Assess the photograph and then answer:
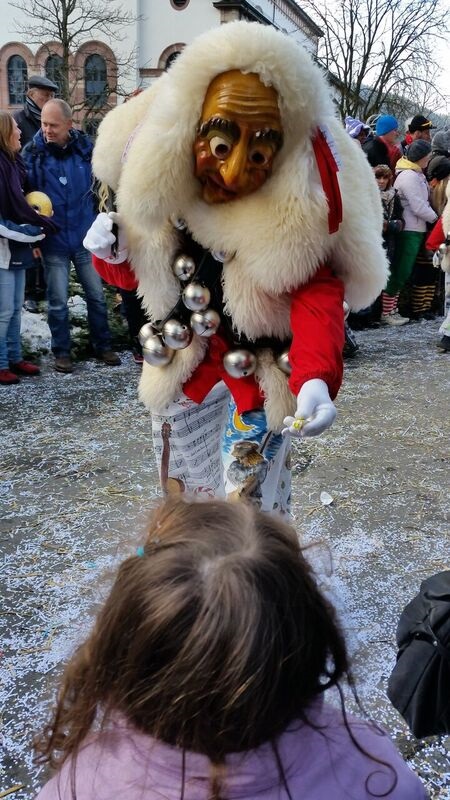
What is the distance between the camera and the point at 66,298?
5207mm

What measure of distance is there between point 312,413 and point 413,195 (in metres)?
6.09

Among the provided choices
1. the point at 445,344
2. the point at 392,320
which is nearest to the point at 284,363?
the point at 445,344

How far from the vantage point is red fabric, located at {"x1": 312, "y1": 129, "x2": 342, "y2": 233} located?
177 centimetres

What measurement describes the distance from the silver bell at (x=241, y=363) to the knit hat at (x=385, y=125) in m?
6.15

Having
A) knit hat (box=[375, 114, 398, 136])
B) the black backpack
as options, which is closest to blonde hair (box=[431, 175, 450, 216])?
knit hat (box=[375, 114, 398, 136])

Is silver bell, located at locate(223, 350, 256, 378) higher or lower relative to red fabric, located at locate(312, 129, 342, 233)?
lower

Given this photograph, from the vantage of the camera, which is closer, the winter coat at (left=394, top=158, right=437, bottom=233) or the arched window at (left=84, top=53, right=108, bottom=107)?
the winter coat at (left=394, top=158, right=437, bottom=233)

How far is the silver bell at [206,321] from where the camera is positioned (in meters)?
2.00

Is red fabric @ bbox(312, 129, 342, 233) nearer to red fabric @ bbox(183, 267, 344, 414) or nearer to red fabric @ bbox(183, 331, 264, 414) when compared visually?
red fabric @ bbox(183, 267, 344, 414)

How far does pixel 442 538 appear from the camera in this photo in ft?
9.81

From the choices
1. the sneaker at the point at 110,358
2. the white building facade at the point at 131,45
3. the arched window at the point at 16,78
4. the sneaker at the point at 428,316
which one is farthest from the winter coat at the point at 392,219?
the arched window at the point at 16,78

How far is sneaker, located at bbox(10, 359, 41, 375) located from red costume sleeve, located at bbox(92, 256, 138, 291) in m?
3.15

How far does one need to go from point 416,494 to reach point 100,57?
26.7 m

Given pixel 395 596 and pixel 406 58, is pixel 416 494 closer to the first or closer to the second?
pixel 395 596
